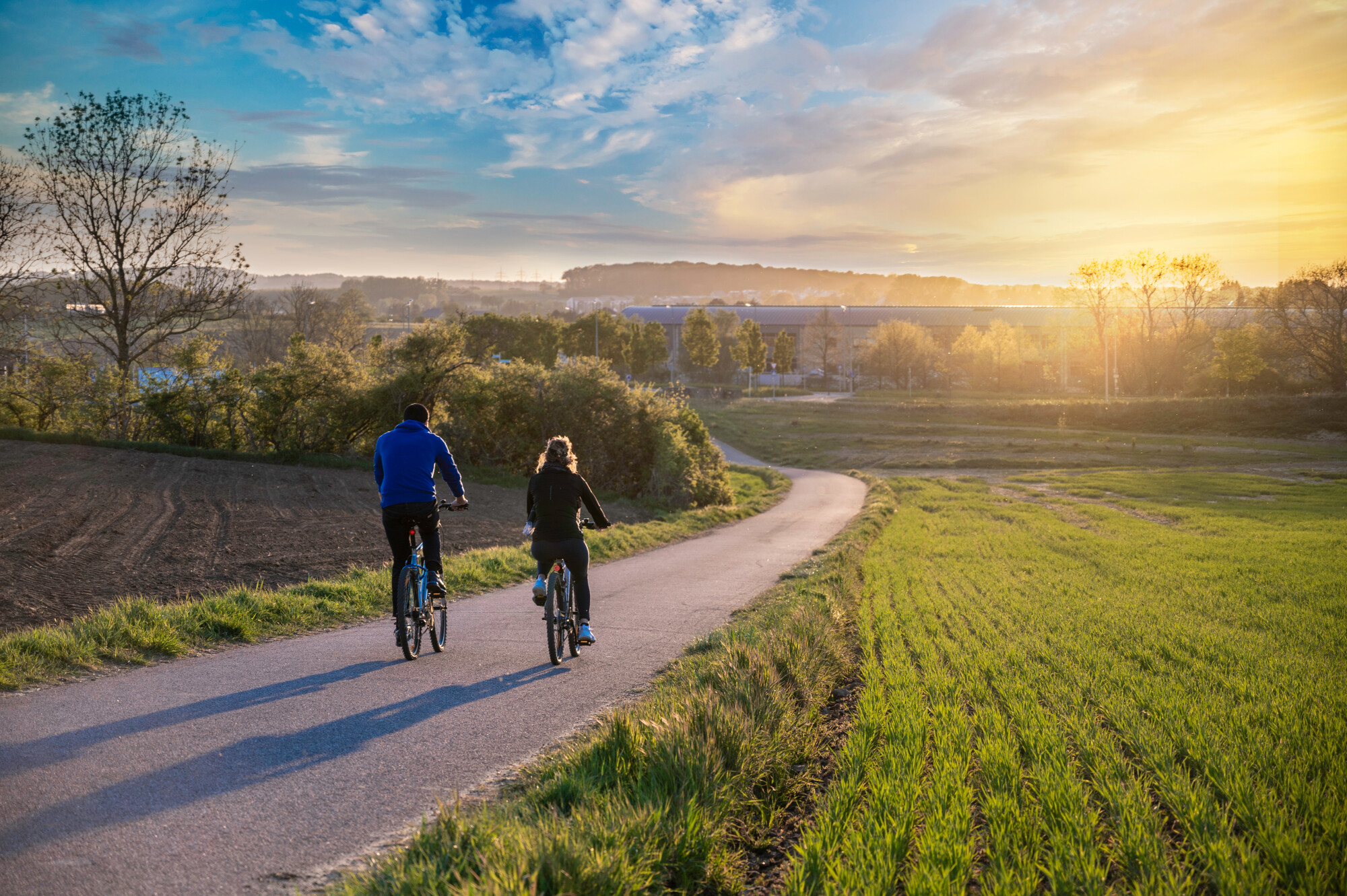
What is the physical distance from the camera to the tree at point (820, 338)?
382ft

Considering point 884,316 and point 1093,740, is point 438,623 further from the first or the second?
point 884,316

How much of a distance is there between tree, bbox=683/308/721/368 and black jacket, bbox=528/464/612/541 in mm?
84252

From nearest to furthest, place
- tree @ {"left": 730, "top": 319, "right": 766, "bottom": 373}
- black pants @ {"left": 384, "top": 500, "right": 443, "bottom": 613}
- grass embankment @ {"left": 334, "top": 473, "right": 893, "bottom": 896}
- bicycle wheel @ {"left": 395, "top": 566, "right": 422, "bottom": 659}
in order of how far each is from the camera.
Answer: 1. grass embankment @ {"left": 334, "top": 473, "right": 893, "bottom": 896}
2. bicycle wheel @ {"left": 395, "top": 566, "right": 422, "bottom": 659}
3. black pants @ {"left": 384, "top": 500, "right": 443, "bottom": 613}
4. tree @ {"left": 730, "top": 319, "right": 766, "bottom": 373}

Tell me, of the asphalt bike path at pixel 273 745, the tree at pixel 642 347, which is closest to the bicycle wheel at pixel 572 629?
the asphalt bike path at pixel 273 745

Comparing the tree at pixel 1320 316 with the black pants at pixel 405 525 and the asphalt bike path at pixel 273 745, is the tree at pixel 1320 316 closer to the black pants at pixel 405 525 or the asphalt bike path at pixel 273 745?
the asphalt bike path at pixel 273 745

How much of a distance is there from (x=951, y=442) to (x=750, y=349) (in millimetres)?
40174

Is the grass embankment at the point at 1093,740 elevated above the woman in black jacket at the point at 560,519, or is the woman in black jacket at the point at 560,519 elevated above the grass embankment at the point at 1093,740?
the woman in black jacket at the point at 560,519

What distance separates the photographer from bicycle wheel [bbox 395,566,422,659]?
23.5 ft

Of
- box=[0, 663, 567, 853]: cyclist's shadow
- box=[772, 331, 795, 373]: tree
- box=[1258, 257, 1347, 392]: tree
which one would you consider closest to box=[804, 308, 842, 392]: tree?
box=[772, 331, 795, 373]: tree

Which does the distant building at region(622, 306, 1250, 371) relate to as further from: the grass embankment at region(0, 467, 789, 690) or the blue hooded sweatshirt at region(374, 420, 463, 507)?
the blue hooded sweatshirt at region(374, 420, 463, 507)

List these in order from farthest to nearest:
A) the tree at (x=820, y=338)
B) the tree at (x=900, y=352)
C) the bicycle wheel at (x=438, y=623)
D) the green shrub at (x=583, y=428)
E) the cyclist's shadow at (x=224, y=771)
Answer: the tree at (x=820, y=338), the tree at (x=900, y=352), the green shrub at (x=583, y=428), the bicycle wheel at (x=438, y=623), the cyclist's shadow at (x=224, y=771)

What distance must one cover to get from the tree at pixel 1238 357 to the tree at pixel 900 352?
95.6ft

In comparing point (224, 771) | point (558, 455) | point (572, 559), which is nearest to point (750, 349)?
point (558, 455)

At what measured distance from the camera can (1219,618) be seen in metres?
9.61
